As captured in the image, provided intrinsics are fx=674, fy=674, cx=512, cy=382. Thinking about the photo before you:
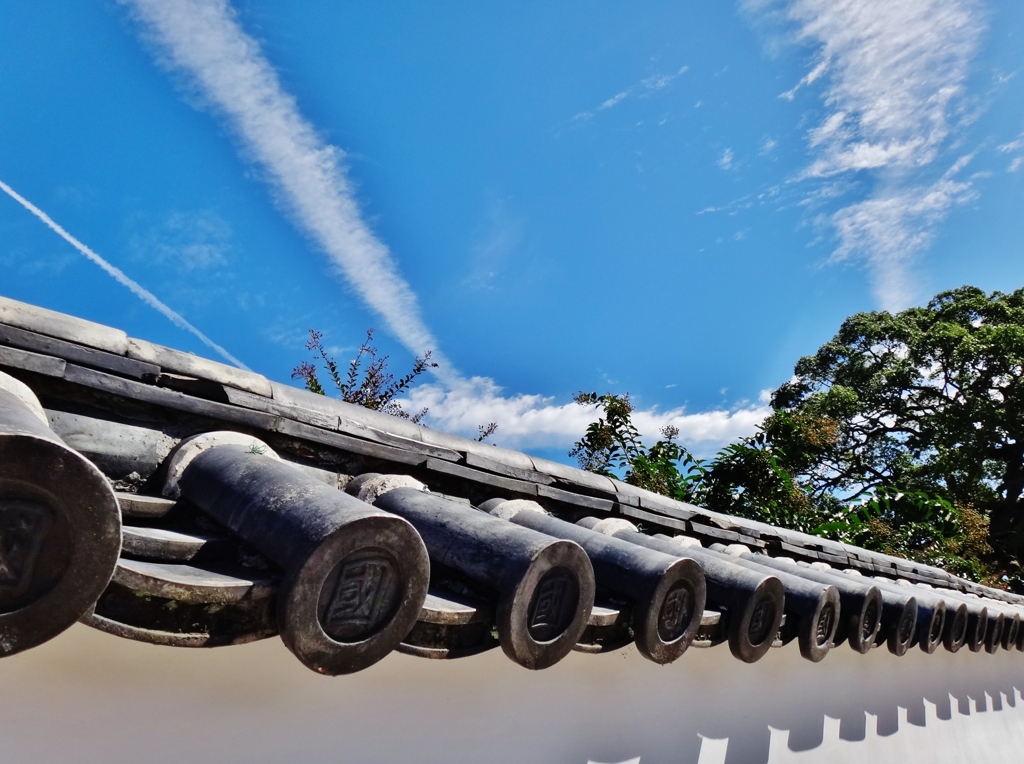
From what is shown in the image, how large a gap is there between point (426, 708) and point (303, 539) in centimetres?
85

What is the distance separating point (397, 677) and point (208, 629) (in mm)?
720

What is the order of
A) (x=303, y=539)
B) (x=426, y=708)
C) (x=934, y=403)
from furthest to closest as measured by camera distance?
(x=934, y=403), (x=426, y=708), (x=303, y=539)

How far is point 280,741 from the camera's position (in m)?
1.62

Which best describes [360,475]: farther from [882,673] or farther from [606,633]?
[882,673]

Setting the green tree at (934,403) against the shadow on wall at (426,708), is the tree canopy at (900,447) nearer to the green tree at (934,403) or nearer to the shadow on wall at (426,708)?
the green tree at (934,403)

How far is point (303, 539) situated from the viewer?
4.33 ft

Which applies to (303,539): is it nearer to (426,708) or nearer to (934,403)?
(426,708)

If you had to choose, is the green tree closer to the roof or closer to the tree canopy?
the tree canopy

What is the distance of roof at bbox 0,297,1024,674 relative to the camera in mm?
1050

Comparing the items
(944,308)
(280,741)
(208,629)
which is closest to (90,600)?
(208,629)

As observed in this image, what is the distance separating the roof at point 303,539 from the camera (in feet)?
3.44

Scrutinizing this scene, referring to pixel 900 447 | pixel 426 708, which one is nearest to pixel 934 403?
pixel 900 447

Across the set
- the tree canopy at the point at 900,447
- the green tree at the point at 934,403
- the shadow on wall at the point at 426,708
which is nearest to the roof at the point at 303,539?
the shadow on wall at the point at 426,708

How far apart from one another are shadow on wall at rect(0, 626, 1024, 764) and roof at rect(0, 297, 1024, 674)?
28 cm
